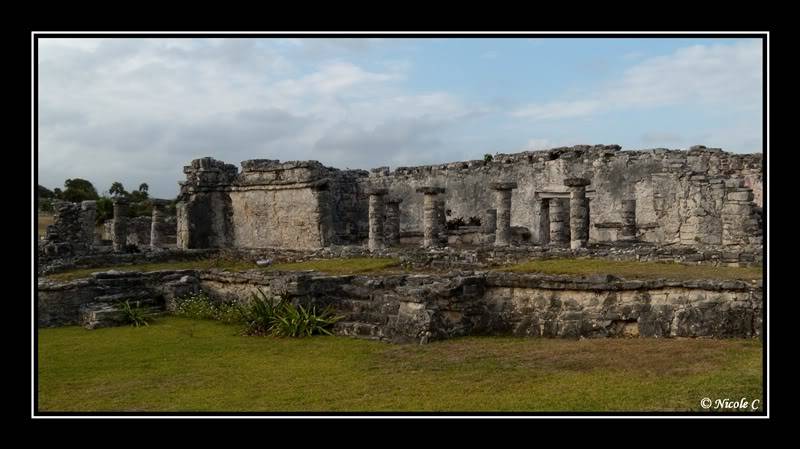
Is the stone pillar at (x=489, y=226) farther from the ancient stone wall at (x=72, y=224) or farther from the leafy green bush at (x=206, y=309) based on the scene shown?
the ancient stone wall at (x=72, y=224)

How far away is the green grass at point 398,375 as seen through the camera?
→ 646 cm

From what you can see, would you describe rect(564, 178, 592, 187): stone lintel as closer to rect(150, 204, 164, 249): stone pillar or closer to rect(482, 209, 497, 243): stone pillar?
rect(482, 209, 497, 243): stone pillar

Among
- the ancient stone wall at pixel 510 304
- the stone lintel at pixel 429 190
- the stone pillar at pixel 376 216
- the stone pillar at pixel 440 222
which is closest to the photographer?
the ancient stone wall at pixel 510 304

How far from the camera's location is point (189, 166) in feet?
78.6

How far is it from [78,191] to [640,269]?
41321 mm

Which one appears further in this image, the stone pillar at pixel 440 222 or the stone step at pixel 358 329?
the stone pillar at pixel 440 222

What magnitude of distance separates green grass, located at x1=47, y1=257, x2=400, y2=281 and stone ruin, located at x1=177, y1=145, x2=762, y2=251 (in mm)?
2320

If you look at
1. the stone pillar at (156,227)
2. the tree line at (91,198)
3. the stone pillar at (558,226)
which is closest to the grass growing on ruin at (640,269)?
the stone pillar at (558,226)

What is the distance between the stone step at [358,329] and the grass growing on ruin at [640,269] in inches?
115

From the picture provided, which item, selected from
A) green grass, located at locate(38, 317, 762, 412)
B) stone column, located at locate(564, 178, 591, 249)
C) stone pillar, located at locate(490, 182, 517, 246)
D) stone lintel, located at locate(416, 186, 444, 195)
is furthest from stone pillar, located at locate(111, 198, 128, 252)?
stone column, located at locate(564, 178, 591, 249)

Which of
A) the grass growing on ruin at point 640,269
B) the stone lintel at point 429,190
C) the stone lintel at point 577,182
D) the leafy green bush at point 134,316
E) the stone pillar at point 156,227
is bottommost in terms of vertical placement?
the leafy green bush at point 134,316

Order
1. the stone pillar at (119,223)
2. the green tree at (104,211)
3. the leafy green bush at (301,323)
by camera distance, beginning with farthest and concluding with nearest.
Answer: the green tree at (104,211) < the stone pillar at (119,223) < the leafy green bush at (301,323)

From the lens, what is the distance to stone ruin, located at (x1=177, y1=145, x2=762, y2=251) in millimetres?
19000
